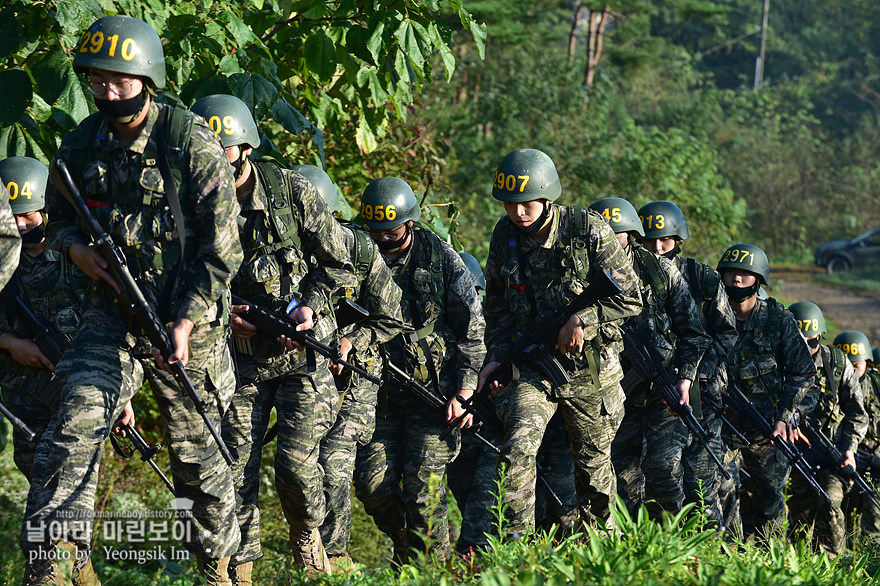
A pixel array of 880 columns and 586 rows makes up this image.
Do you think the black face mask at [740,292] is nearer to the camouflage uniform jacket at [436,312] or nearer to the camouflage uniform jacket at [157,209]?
the camouflage uniform jacket at [436,312]

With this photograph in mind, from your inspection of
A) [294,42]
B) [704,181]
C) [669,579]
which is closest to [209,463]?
[669,579]

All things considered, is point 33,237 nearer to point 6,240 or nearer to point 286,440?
point 6,240

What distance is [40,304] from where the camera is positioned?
5.24 meters

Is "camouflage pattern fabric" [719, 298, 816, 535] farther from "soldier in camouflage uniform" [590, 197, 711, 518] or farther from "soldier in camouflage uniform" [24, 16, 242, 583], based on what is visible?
"soldier in camouflage uniform" [24, 16, 242, 583]

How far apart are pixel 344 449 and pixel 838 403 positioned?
17.1 ft

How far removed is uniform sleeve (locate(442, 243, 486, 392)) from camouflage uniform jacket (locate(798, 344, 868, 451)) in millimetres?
4005

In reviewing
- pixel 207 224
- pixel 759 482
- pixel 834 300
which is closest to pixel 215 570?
pixel 207 224

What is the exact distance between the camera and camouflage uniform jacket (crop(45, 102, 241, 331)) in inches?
162

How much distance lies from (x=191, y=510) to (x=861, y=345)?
23.8 ft

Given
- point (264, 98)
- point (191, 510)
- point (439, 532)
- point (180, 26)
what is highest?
point (180, 26)

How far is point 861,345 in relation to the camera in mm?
9508

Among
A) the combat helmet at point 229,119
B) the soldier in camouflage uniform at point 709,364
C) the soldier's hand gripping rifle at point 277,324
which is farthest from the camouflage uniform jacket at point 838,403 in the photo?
the combat helmet at point 229,119

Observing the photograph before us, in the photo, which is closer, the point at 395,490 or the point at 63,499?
the point at 63,499

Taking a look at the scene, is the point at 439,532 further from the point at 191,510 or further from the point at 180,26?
the point at 180,26
